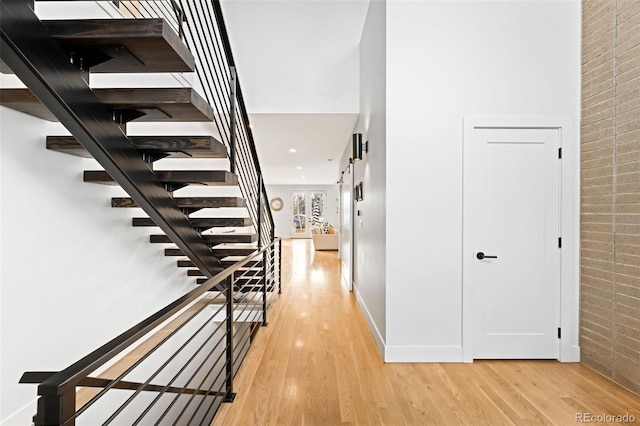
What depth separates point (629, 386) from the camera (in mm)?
2527

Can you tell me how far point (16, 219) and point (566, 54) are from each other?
413cm

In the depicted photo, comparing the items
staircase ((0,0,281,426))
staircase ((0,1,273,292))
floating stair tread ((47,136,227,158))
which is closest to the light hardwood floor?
staircase ((0,0,281,426))

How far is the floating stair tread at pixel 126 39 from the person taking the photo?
137 centimetres

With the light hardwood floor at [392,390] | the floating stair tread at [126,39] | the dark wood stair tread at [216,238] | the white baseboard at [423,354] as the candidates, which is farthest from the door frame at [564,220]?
the floating stair tread at [126,39]

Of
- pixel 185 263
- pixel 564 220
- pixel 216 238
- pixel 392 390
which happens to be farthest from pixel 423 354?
pixel 185 263

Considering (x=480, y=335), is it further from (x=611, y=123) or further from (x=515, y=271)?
(x=611, y=123)

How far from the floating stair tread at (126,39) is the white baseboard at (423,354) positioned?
8.51ft

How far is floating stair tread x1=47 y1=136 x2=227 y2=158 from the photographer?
201 centimetres

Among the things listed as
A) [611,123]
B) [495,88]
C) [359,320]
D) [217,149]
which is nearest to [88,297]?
[217,149]

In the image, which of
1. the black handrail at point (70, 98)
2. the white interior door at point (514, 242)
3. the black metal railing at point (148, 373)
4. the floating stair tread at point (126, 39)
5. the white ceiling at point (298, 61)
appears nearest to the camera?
the black metal railing at point (148, 373)

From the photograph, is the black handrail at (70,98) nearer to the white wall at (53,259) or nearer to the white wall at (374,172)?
the white wall at (53,259)

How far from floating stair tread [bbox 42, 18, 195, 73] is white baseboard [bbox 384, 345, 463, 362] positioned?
2.59m

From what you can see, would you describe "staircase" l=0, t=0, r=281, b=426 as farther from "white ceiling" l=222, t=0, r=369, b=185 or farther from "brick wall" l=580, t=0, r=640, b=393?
"brick wall" l=580, t=0, r=640, b=393

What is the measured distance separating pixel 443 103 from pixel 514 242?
1323 mm
